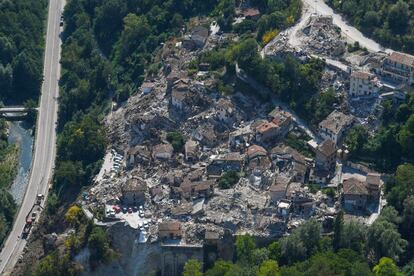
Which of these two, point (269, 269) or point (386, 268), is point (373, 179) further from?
point (269, 269)

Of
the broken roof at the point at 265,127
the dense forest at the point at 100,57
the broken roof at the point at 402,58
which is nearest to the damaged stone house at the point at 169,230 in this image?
the dense forest at the point at 100,57

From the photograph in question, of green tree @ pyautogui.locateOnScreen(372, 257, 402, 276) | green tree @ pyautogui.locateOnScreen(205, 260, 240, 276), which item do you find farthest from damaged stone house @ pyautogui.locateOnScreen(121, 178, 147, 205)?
green tree @ pyautogui.locateOnScreen(372, 257, 402, 276)

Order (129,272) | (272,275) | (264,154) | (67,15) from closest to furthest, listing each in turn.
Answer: (272,275) < (129,272) < (264,154) < (67,15)

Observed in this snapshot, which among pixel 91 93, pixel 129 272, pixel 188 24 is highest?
pixel 188 24

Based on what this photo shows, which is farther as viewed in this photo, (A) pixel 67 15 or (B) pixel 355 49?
(A) pixel 67 15

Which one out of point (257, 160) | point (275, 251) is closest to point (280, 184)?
point (257, 160)

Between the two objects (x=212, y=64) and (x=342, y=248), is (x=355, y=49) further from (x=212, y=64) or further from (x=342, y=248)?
(x=342, y=248)

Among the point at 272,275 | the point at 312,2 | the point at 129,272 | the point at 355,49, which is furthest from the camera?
the point at 312,2

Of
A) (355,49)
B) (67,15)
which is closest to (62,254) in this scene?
(355,49)

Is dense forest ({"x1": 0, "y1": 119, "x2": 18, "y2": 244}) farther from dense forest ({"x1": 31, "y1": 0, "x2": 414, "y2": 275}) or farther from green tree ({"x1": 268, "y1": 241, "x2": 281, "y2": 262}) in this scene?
green tree ({"x1": 268, "y1": 241, "x2": 281, "y2": 262})
